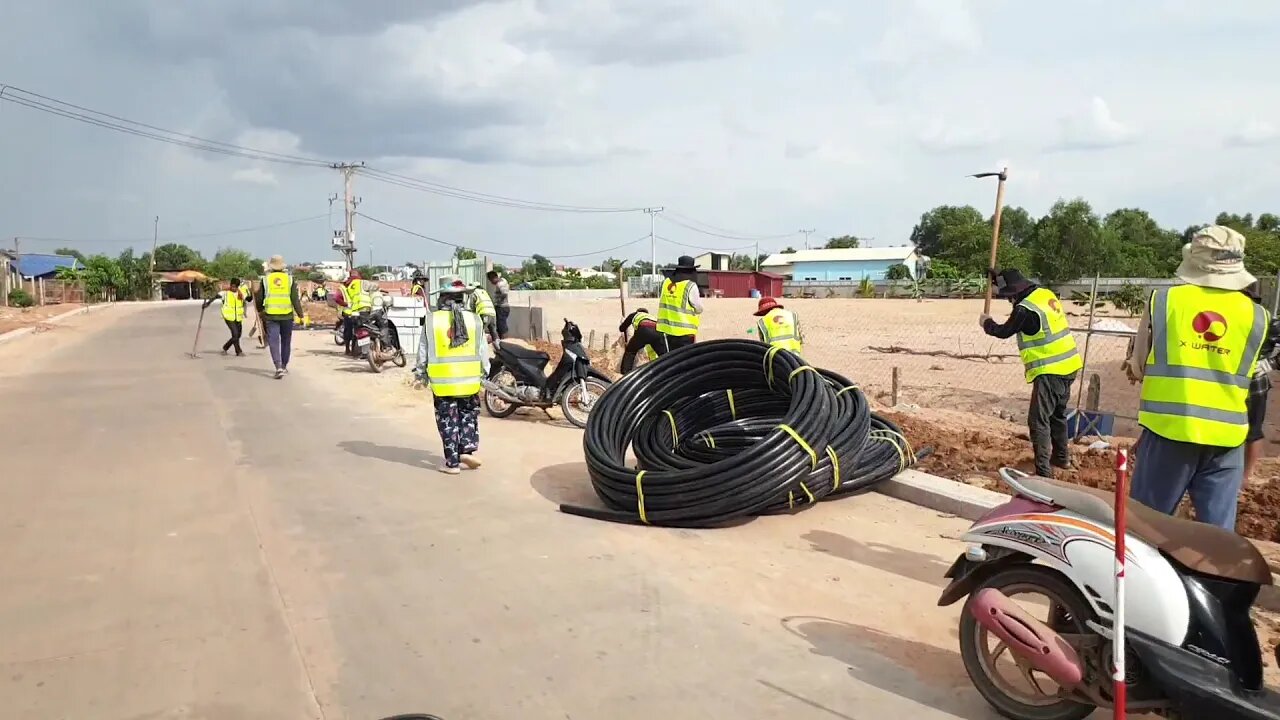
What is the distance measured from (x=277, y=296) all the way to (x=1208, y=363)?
1233 cm

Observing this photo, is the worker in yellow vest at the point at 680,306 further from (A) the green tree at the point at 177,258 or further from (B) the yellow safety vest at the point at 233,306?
(A) the green tree at the point at 177,258

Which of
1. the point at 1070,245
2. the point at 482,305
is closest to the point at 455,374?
the point at 482,305

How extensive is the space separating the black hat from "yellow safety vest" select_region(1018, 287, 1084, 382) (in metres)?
0.10

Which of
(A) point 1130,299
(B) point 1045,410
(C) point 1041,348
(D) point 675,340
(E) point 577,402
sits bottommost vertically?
(E) point 577,402

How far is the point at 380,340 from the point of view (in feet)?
47.6

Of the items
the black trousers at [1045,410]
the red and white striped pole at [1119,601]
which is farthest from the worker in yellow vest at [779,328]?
the red and white striped pole at [1119,601]

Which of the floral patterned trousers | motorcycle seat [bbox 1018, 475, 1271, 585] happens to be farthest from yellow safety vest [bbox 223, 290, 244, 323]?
motorcycle seat [bbox 1018, 475, 1271, 585]

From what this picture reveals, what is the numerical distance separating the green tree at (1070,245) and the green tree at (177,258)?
255 feet

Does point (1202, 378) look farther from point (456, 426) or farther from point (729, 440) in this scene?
point (456, 426)

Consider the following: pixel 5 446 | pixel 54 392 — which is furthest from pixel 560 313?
pixel 5 446

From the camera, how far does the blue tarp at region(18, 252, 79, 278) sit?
70688 millimetres

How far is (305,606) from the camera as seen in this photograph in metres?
4.34

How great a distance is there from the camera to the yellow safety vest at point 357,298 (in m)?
16.5

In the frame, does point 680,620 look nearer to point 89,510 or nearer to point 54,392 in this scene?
point 89,510
